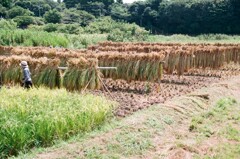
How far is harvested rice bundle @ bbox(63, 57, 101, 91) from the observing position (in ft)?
47.1

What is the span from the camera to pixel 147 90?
16.3 metres

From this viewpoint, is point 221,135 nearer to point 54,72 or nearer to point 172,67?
point 54,72

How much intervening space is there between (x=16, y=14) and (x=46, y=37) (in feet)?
181

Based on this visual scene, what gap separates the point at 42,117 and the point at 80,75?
5.59 meters

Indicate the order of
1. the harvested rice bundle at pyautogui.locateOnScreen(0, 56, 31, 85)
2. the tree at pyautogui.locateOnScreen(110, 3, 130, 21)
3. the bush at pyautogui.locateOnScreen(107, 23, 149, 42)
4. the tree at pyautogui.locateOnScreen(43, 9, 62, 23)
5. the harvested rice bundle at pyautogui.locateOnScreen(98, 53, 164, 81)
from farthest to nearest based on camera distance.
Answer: the tree at pyautogui.locateOnScreen(110, 3, 130, 21) < the tree at pyautogui.locateOnScreen(43, 9, 62, 23) < the bush at pyautogui.locateOnScreen(107, 23, 149, 42) < the harvested rice bundle at pyautogui.locateOnScreen(98, 53, 164, 81) < the harvested rice bundle at pyautogui.locateOnScreen(0, 56, 31, 85)

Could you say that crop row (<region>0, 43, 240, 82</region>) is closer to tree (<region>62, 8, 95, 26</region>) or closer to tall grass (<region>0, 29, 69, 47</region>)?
tall grass (<region>0, 29, 69, 47</region>)

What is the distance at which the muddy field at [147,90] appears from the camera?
43.2 feet

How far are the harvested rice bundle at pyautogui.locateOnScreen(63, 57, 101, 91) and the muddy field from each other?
2.64 feet

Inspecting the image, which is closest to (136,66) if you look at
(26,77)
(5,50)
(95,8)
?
(26,77)

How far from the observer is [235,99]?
15945mm

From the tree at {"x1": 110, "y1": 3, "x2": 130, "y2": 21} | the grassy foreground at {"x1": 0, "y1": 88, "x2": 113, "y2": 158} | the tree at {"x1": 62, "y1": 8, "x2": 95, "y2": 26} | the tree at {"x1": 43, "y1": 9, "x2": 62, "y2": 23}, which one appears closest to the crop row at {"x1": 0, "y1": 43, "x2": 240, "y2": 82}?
the grassy foreground at {"x1": 0, "y1": 88, "x2": 113, "y2": 158}

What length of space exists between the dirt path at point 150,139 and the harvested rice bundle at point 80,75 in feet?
9.41

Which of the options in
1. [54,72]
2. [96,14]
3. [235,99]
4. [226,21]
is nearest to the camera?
[54,72]

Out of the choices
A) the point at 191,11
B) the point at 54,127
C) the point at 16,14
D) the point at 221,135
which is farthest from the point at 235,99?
the point at 16,14
